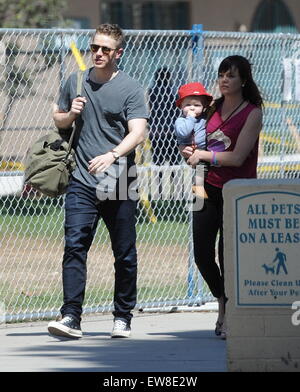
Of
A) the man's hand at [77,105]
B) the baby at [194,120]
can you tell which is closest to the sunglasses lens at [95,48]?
the man's hand at [77,105]

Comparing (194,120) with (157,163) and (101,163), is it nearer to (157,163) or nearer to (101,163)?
(101,163)

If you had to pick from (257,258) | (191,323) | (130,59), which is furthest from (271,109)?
(257,258)

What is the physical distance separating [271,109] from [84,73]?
12.9 feet

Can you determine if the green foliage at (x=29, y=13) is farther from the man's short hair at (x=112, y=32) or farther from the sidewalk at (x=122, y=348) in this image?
the man's short hair at (x=112, y=32)

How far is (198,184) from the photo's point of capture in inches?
316

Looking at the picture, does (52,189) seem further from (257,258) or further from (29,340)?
(257,258)

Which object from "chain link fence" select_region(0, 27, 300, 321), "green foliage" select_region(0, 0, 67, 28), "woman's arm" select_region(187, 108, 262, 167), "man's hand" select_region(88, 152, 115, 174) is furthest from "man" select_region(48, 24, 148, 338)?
"green foliage" select_region(0, 0, 67, 28)

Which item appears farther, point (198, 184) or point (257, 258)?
point (198, 184)

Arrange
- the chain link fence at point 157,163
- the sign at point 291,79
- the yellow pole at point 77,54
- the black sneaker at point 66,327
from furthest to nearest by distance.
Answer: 1. the sign at point 291,79
2. the yellow pole at point 77,54
3. the chain link fence at point 157,163
4. the black sneaker at point 66,327

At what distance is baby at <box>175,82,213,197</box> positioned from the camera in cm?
791

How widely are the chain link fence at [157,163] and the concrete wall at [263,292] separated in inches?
119

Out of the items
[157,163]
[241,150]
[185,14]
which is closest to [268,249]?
[241,150]

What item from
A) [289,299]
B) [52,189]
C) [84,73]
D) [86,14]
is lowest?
[289,299]

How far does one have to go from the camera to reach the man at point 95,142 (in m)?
7.88
